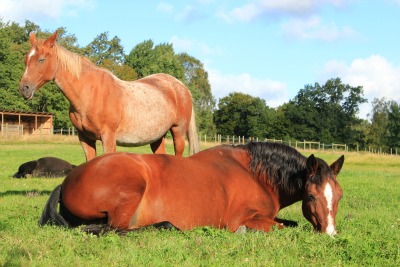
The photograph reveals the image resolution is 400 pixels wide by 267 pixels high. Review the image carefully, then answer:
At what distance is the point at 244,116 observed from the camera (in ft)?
298

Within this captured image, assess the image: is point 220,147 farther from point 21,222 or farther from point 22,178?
point 22,178

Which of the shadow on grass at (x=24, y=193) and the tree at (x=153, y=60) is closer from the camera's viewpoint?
the shadow on grass at (x=24, y=193)

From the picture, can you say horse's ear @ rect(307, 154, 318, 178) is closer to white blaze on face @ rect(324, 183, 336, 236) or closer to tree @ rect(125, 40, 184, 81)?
white blaze on face @ rect(324, 183, 336, 236)

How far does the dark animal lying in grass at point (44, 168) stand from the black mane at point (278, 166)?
33.7ft

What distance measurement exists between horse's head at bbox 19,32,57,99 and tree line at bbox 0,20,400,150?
209 ft

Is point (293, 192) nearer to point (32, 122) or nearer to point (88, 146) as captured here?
point (88, 146)

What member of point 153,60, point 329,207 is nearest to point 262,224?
point 329,207

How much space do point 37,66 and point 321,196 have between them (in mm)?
5288

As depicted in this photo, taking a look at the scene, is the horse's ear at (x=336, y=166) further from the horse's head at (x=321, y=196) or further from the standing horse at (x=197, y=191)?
the horse's head at (x=321, y=196)

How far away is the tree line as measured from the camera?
76188 millimetres

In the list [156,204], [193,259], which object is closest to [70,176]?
[156,204]

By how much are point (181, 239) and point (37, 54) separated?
189 inches

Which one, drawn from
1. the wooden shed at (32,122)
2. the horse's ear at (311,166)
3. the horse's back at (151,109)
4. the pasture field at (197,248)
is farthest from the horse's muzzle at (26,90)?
the wooden shed at (32,122)

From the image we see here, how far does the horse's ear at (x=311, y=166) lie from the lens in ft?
18.4
